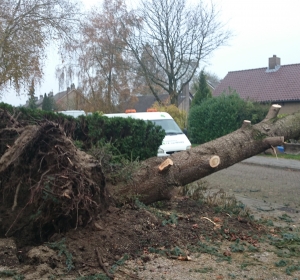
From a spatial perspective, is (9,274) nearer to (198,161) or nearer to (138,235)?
(138,235)

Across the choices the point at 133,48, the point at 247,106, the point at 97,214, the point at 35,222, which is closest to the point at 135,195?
the point at 97,214

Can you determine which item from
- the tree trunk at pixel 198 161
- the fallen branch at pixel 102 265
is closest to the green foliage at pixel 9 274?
the fallen branch at pixel 102 265

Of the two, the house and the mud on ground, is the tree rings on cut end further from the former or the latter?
the house

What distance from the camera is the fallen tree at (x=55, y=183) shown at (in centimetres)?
541

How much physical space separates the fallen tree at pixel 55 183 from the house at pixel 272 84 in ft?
82.9

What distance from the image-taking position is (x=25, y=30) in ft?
62.4

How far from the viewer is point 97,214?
5867mm

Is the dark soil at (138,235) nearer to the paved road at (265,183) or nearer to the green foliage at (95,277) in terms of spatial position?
the green foliage at (95,277)

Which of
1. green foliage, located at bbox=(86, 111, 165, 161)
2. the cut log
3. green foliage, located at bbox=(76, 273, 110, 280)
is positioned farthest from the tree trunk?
green foliage, located at bbox=(76, 273, 110, 280)

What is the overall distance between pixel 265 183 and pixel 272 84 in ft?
78.8

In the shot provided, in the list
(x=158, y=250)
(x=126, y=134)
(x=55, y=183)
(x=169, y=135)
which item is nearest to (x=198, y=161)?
(x=158, y=250)

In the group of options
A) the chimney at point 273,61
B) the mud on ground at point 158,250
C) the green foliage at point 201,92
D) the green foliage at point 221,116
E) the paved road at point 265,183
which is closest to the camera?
the mud on ground at point 158,250

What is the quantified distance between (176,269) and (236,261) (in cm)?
82

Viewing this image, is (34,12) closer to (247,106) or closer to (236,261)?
(247,106)
